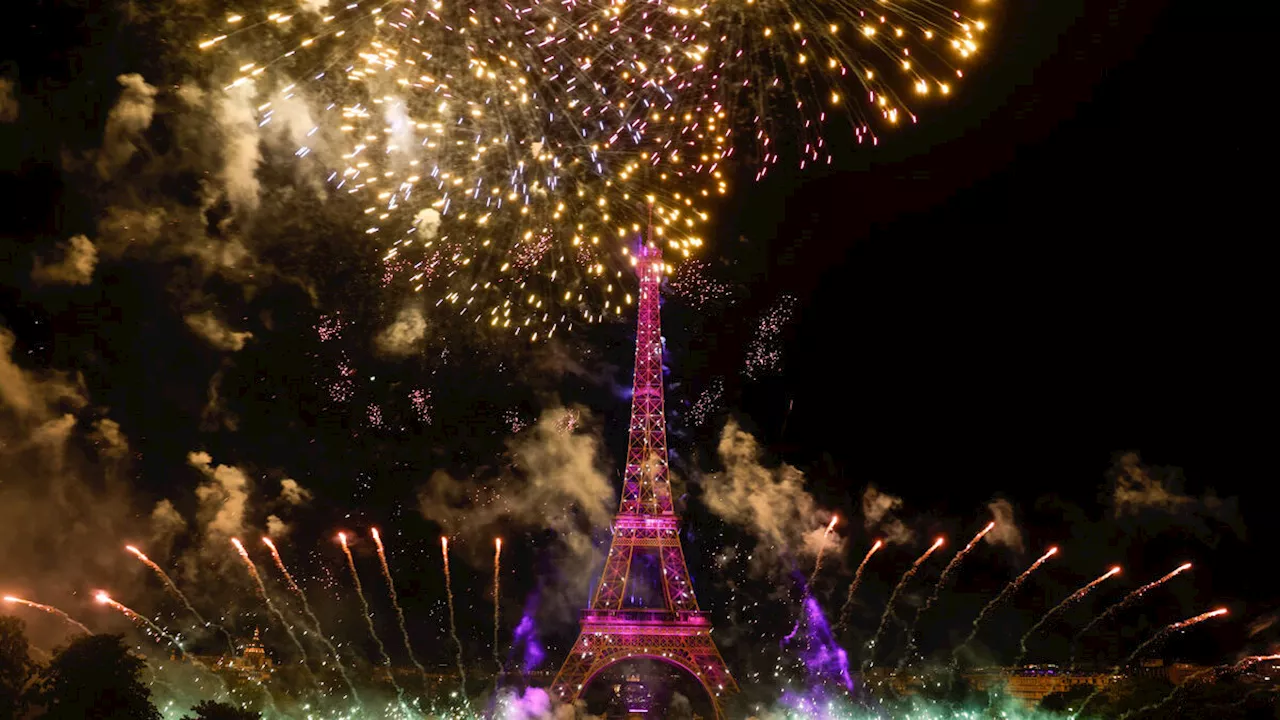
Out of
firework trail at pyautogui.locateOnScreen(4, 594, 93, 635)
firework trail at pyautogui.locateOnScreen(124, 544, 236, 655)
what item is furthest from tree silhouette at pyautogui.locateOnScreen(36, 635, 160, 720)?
firework trail at pyautogui.locateOnScreen(124, 544, 236, 655)

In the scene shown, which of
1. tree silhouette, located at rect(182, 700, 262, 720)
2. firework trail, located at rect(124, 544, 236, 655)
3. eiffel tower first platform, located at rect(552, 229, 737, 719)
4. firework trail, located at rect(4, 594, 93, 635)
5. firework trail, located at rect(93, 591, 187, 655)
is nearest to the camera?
tree silhouette, located at rect(182, 700, 262, 720)

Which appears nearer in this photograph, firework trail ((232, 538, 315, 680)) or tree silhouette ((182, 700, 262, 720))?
tree silhouette ((182, 700, 262, 720))

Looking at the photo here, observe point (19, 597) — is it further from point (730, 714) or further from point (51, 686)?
point (730, 714)

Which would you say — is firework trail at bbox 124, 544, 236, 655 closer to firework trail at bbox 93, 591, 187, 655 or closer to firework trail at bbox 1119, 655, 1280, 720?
firework trail at bbox 93, 591, 187, 655

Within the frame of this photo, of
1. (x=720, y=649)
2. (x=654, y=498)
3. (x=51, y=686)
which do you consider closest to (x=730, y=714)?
(x=720, y=649)

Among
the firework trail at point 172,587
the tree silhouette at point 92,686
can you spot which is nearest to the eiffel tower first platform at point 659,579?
the firework trail at point 172,587

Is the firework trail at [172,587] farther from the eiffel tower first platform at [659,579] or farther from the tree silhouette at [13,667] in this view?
the eiffel tower first platform at [659,579]
